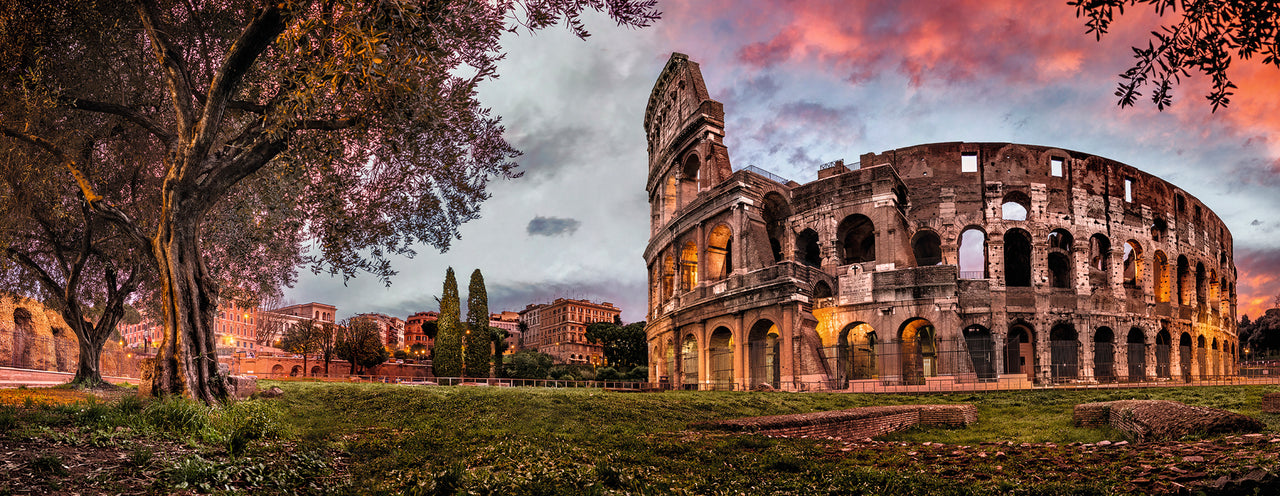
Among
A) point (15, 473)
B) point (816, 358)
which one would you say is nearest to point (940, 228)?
point (816, 358)

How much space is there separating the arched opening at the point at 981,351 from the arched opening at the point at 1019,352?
105 cm

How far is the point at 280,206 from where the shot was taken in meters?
14.4

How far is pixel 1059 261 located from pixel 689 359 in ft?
82.5

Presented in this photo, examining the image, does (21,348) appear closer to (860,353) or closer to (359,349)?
(359,349)

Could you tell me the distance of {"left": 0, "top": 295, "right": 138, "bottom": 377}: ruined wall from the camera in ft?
95.7

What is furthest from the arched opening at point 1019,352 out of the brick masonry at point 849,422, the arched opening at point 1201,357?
the brick masonry at point 849,422

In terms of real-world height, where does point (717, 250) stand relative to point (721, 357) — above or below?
above

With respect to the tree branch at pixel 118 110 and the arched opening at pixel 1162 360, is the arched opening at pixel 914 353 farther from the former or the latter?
the tree branch at pixel 118 110

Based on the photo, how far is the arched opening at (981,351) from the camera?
117 ft

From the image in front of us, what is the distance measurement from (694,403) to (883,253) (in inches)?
853

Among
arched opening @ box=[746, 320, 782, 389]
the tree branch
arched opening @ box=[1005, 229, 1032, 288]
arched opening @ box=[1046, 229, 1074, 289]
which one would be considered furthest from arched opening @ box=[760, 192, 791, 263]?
the tree branch

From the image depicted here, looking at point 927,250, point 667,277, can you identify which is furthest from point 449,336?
point 927,250

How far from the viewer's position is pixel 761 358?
3481cm

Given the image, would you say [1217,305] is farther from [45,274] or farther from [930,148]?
[45,274]
